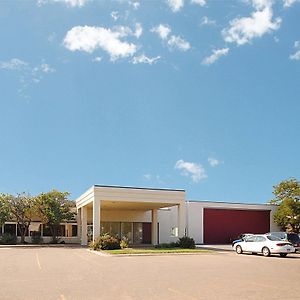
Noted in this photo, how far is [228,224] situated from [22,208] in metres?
21.3

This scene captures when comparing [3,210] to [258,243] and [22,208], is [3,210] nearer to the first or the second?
[22,208]

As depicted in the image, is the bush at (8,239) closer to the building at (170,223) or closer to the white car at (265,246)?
the building at (170,223)

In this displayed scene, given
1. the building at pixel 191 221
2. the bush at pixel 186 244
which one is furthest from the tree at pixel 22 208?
the bush at pixel 186 244

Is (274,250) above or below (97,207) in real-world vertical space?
below

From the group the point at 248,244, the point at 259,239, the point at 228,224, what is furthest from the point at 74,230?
the point at 259,239

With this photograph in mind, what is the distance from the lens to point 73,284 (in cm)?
1368

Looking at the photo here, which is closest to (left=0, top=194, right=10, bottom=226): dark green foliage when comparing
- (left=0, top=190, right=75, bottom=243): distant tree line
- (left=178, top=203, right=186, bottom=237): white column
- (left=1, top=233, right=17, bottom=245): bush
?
(left=0, top=190, right=75, bottom=243): distant tree line

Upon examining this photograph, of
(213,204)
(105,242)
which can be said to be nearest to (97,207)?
(105,242)

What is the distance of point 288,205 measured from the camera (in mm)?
48531

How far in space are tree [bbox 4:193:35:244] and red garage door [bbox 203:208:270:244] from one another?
17856 millimetres

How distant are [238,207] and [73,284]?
38118 mm

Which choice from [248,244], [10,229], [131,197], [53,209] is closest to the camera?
[248,244]

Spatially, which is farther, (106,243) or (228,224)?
(228,224)

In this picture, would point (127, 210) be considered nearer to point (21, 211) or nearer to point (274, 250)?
point (21, 211)
